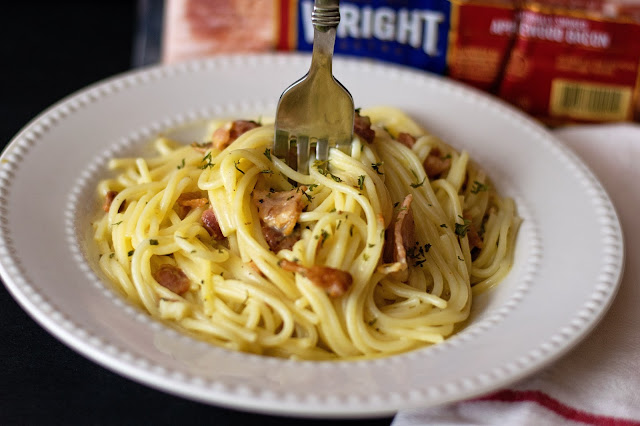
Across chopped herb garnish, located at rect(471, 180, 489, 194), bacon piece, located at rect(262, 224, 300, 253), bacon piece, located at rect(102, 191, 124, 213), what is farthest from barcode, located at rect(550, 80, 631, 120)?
bacon piece, located at rect(102, 191, 124, 213)

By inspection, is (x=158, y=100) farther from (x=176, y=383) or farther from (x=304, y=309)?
(x=176, y=383)

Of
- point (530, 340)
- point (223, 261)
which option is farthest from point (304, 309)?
point (530, 340)

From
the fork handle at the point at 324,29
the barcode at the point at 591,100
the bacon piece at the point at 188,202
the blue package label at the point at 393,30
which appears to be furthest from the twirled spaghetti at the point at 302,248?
the barcode at the point at 591,100

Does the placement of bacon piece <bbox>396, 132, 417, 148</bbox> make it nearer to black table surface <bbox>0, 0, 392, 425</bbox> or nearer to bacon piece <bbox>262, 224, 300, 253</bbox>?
bacon piece <bbox>262, 224, 300, 253</bbox>

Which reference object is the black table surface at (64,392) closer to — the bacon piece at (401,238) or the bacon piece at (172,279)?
the bacon piece at (172,279)

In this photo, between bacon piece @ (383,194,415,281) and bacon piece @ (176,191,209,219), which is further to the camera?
bacon piece @ (176,191,209,219)

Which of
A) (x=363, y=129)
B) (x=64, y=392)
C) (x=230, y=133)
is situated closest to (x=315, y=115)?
(x=363, y=129)

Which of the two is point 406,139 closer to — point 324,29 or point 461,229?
point 461,229

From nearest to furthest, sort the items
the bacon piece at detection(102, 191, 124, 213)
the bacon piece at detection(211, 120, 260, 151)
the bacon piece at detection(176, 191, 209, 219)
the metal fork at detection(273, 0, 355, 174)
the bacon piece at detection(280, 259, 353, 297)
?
the bacon piece at detection(280, 259, 353, 297) < the metal fork at detection(273, 0, 355, 174) < the bacon piece at detection(176, 191, 209, 219) < the bacon piece at detection(102, 191, 124, 213) < the bacon piece at detection(211, 120, 260, 151)
